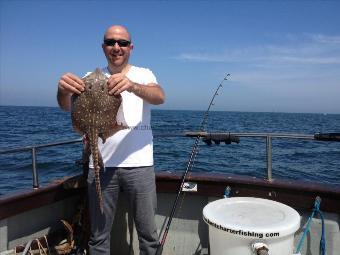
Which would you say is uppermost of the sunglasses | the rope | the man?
the sunglasses

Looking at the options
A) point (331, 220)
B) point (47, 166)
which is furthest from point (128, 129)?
point (47, 166)

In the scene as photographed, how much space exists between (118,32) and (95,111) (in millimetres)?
739

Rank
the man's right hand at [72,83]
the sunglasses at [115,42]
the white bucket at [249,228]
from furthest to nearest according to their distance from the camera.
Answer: the sunglasses at [115,42]
the man's right hand at [72,83]
the white bucket at [249,228]

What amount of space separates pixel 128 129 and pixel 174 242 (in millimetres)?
1614

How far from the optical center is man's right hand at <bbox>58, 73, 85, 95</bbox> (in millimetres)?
2653

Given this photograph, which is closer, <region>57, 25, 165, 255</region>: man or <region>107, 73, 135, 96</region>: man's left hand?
<region>107, 73, 135, 96</region>: man's left hand

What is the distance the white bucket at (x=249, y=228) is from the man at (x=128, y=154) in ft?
2.02

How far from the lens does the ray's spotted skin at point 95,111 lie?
2684mm

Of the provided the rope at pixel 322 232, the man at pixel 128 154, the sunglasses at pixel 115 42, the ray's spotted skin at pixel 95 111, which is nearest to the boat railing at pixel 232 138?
the rope at pixel 322 232

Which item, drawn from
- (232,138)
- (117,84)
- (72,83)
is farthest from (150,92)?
(232,138)

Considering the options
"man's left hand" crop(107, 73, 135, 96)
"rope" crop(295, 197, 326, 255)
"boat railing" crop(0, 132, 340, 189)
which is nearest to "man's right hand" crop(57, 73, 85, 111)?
"man's left hand" crop(107, 73, 135, 96)

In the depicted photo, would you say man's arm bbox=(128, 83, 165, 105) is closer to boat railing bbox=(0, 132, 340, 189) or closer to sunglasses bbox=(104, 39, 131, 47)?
sunglasses bbox=(104, 39, 131, 47)

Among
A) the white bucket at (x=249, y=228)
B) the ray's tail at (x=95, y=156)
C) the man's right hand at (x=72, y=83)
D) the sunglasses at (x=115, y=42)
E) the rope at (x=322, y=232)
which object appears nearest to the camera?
the white bucket at (x=249, y=228)

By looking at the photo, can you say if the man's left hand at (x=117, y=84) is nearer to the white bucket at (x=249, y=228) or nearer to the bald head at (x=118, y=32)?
the bald head at (x=118, y=32)
